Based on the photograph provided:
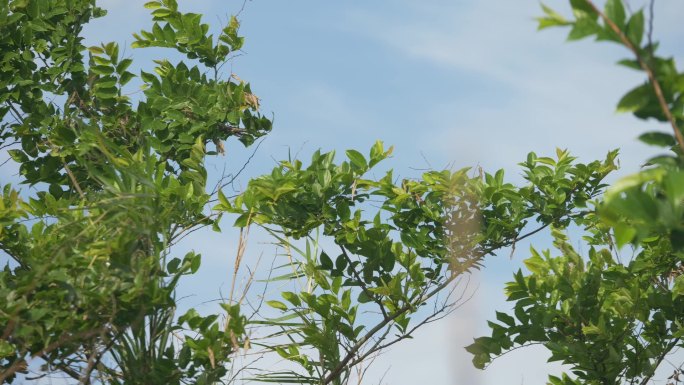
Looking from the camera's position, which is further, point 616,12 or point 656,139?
point 656,139

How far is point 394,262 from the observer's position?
426cm

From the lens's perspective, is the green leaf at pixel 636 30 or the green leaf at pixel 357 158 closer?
the green leaf at pixel 636 30

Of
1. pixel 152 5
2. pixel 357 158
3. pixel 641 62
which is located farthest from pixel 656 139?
pixel 152 5

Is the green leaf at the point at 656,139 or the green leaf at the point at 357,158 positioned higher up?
the green leaf at the point at 357,158

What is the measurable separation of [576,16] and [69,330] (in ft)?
7.43

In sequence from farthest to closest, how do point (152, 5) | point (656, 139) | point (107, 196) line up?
1. point (152, 5)
2. point (107, 196)
3. point (656, 139)

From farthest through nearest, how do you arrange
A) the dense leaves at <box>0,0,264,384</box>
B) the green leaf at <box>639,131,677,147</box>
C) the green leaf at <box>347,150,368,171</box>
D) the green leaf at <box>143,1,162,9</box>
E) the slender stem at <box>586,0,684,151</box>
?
the green leaf at <box>143,1,162,9</box> → the green leaf at <box>347,150,368,171</box> → the dense leaves at <box>0,0,264,384</box> → the green leaf at <box>639,131,677,147</box> → the slender stem at <box>586,0,684,151</box>

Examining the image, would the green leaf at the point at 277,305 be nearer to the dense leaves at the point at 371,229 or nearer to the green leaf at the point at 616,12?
the dense leaves at the point at 371,229

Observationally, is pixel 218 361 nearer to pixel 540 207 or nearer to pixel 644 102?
pixel 540 207

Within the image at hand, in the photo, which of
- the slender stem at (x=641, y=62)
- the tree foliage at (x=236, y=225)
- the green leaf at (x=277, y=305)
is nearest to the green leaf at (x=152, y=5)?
the tree foliage at (x=236, y=225)

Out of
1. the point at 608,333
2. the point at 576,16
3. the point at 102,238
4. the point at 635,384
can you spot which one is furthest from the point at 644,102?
the point at 635,384

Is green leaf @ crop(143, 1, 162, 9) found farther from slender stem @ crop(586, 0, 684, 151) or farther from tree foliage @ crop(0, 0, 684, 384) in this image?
slender stem @ crop(586, 0, 684, 151)

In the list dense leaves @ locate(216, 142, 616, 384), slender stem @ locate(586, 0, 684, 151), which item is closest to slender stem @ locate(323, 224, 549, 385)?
dense leaves @ locate(216, 142, 616, 384)

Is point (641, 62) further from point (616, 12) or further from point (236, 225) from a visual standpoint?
point (236, 225)
